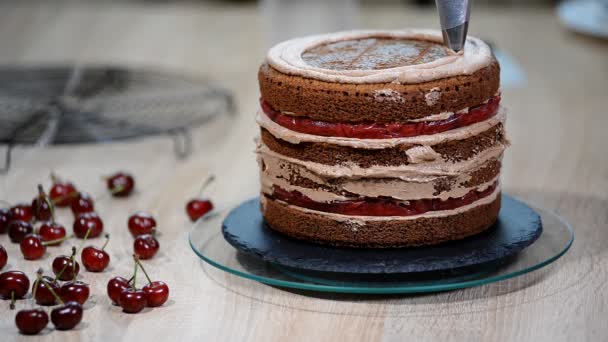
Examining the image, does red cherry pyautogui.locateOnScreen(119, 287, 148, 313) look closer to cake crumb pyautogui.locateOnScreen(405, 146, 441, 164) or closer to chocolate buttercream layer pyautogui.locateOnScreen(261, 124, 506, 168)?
chocolate buttercream layer pyautogui.locateOnScreen(261, 124, 506, 168)

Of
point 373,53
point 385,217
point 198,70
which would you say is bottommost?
point 198,70

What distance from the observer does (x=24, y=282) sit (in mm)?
1682

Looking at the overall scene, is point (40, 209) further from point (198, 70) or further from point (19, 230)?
point (198, 70)

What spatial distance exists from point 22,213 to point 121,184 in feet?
0.94

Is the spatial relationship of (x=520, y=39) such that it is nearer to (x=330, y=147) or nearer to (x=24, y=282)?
(x=330, y=147)

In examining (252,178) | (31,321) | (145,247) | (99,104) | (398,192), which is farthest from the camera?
(99,104)

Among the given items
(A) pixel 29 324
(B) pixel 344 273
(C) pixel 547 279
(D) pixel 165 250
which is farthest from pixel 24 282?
(C) pixel 547 279

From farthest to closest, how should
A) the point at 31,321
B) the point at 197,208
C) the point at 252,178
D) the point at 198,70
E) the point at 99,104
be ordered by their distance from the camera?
1. the point at 198,70
2. the point at 99,104
3. the point at 252,178
4. the point at 197,208
5. the point at 31,321

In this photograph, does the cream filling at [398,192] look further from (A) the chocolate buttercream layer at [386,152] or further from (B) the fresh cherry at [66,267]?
(B) the fresh cherry at [66,267]

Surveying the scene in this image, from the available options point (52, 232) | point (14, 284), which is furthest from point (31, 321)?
point (52, 232)

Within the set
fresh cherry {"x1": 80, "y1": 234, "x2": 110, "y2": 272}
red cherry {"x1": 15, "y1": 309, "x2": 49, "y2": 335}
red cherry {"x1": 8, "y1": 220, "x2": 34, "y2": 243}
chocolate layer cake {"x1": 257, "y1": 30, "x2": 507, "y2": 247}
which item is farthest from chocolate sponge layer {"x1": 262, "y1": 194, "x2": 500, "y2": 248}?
red cherry {"x1": 8, "y1": 220, "x2": 34, "y2": 243}

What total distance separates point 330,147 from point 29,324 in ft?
1.88

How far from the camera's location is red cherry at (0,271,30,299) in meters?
1.68

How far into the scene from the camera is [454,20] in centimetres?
166
